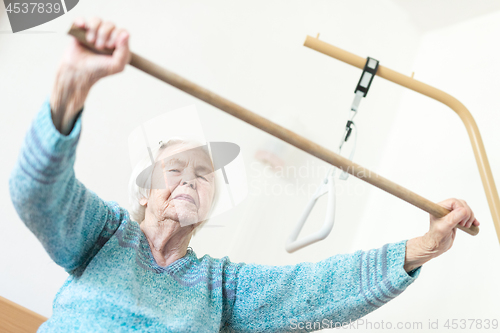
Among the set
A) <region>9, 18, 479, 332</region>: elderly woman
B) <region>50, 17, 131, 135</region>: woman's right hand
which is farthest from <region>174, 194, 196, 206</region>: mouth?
<region>50, 17, 131, 135</region>: woman's right hand

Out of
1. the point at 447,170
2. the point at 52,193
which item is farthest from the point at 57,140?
the point at 447,170

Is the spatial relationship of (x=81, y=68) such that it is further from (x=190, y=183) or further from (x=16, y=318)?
(x=16, y=318)

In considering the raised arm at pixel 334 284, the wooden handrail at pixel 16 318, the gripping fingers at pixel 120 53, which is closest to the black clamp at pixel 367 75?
the raised arm at pixel 334 284

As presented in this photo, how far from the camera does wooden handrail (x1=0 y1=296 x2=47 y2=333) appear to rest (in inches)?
45.2

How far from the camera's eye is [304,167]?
5.40ft

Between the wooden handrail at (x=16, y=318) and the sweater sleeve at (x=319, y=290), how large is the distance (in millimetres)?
557

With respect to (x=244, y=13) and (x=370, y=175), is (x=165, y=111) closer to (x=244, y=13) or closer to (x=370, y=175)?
(x=244, y=13)

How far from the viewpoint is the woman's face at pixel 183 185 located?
0.97 metres

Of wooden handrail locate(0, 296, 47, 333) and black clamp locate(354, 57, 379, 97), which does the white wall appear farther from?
wooden handrail locate(0, 296, 47, 333)

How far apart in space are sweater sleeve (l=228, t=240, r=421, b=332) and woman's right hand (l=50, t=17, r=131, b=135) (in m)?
0.56

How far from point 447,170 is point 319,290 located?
84cm

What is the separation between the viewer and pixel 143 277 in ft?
2.88

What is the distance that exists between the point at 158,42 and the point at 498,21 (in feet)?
4.09

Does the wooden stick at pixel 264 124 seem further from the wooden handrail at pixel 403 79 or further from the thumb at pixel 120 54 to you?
the wooden handrail at pixel 403 79
